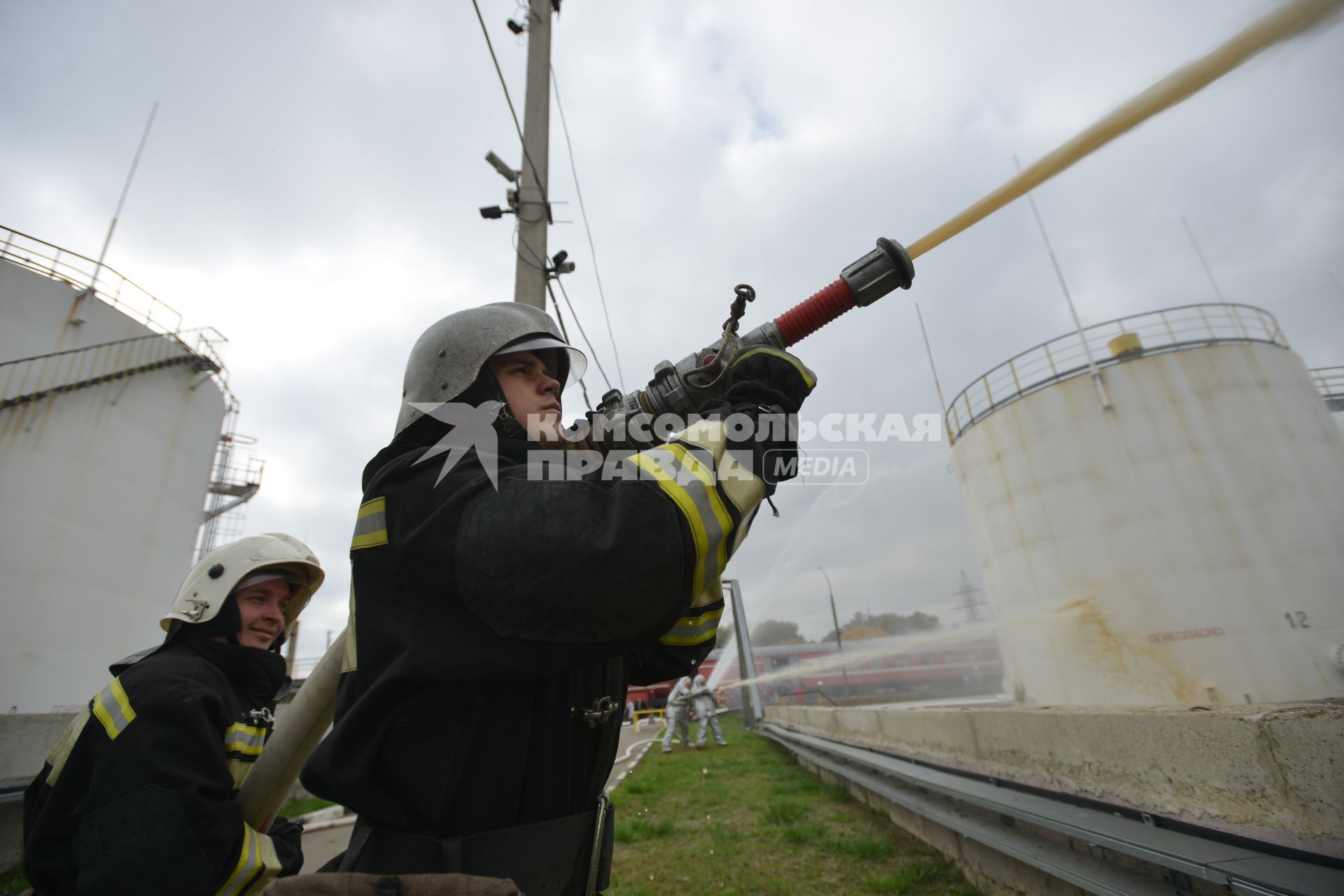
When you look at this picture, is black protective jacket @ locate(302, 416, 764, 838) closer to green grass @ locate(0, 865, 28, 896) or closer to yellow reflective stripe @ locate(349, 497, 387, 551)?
yellow reflective stripe @ locate(349, 497, 387, 551)

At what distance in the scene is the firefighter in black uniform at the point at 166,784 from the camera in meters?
1.84

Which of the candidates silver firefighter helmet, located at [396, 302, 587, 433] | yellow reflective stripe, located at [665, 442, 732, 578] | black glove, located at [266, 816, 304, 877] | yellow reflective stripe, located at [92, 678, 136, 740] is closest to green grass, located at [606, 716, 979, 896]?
black glove, located at [266, 816, 304, 877]

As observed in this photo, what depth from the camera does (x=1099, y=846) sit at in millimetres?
2629

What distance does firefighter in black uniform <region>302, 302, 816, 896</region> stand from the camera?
1.05 meters

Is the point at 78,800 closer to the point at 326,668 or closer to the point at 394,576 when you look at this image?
the point at 326,668

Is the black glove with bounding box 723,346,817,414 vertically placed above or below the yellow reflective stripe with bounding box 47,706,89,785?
above

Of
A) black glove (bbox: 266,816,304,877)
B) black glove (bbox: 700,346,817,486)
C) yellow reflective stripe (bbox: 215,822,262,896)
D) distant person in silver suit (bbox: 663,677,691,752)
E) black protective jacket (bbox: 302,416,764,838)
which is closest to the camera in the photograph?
black protective jacket (bbox: 302,416,764,838)

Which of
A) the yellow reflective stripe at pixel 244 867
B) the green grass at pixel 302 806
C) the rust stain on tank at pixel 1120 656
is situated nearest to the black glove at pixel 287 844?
the yellow reflective stripe at pixel 244 867

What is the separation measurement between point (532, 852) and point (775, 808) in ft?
19.5

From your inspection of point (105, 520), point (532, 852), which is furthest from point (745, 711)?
point (532, 852)

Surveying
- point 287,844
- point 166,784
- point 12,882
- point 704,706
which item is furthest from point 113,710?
point 704,706

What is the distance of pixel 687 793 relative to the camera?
7801mm

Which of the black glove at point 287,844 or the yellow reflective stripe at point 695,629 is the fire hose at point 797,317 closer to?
the black glove at point 287,844

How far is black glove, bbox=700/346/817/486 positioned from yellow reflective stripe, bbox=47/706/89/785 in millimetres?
2575
